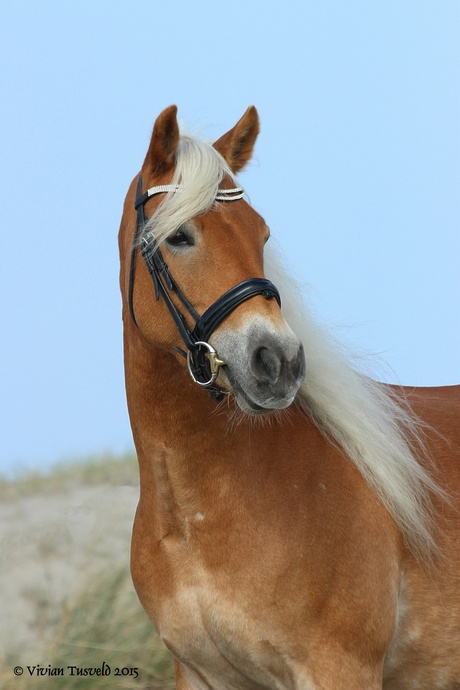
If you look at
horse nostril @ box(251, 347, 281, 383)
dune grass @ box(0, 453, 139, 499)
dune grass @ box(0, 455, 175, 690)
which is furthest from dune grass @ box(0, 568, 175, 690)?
horse nostril @ box(251, 347, 281, 383)

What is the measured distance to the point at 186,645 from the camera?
380cm

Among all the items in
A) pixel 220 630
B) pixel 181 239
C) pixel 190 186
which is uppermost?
pixel 190 186

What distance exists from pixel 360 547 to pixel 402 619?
470 millimetres

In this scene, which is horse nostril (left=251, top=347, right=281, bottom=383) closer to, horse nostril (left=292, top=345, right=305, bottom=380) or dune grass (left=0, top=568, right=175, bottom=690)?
horse nostril (left=292, top=345, right=305, bottom=380)

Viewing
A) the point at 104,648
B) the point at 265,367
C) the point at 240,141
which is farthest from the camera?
the point at 104,648

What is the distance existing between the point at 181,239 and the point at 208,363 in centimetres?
51

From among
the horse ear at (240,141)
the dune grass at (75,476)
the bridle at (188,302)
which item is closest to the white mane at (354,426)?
the horse ear at (240,141)

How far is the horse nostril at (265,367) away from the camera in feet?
10.5

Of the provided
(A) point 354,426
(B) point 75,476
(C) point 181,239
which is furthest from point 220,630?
(B) point 75,476

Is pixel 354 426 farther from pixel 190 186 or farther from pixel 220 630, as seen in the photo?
pixel 190 186

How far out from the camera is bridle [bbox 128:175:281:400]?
3309 millimetres

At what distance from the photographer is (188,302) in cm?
346

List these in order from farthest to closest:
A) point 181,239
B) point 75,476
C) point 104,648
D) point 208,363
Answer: point 75,476 < point 104,648 < point 181,239 < point 208,363

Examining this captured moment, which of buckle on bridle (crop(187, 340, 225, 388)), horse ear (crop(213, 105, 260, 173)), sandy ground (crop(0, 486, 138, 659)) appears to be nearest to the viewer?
buckle on bridle (crop(187, 340, 225, 388))
